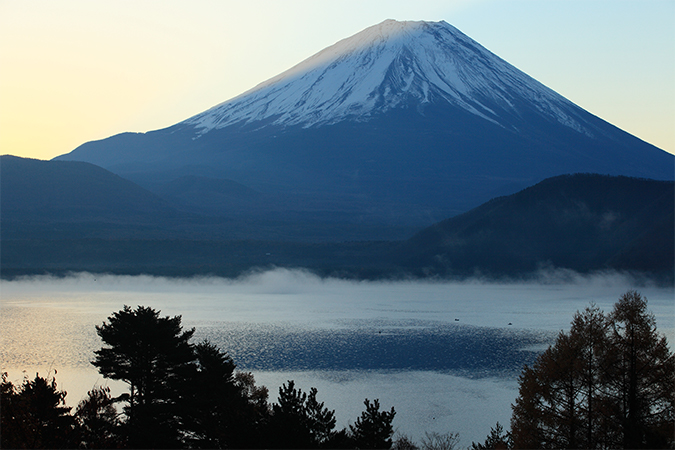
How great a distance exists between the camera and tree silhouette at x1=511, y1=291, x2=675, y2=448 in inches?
679

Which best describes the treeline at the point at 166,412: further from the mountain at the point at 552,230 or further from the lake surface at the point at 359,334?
the mountain at the point at 552,230

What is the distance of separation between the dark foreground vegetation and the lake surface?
1022 cm

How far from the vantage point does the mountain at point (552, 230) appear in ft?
466

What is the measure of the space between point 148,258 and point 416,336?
10150 centimetres

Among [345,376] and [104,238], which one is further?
[104,238]

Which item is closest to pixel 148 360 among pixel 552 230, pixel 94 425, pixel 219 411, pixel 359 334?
pixel 219 411

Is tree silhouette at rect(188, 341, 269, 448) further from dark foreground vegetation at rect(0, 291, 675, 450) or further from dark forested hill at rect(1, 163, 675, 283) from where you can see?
dark forested hill at rect(1, 163, 675, 283)

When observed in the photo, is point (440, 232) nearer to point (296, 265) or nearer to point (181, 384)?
point (296, 265)

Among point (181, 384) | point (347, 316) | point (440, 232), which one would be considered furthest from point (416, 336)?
point (440, 232)

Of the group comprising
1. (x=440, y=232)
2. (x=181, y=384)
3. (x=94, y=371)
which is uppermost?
(x=440, y=232)

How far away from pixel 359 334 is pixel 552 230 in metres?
102

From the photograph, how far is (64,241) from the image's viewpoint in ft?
503

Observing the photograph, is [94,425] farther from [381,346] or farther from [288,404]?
[381,346]

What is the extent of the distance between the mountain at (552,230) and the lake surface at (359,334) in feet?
43.8
